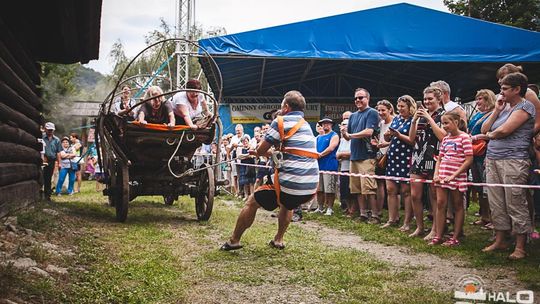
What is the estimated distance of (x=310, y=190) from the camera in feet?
16.4

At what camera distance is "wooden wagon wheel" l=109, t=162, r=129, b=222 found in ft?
22.3

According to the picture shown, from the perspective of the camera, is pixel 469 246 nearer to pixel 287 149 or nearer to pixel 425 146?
pixel 425 146

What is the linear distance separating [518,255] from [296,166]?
2534mm

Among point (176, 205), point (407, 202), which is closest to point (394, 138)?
point (407, 202)

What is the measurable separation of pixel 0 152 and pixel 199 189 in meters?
2.94

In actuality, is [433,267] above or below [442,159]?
below

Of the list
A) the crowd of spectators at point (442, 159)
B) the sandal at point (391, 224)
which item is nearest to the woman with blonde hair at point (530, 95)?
the crowd of spectators at point (442, 159)

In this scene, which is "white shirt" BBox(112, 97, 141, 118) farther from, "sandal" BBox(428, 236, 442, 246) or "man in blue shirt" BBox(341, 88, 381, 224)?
"sandal" BBox(428, 236, 442, 246)

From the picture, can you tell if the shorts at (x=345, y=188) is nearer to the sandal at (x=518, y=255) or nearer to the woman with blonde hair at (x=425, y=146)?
the woman with blonde hair at (x=425, y=146)

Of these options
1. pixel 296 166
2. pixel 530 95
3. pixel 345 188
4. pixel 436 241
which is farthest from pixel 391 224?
pixel 296 166

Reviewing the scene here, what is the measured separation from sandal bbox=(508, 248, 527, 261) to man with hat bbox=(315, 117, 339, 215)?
4391mm

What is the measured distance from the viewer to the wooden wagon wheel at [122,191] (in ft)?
22.3

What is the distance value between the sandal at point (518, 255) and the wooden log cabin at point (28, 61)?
18.2 ft

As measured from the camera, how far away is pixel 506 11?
23.9 metres
